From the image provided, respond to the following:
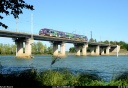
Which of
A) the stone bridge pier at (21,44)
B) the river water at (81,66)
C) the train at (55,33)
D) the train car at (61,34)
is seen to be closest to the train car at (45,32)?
the train at (55,33)

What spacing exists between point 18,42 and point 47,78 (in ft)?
366

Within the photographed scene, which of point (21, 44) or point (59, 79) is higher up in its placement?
point (21, 44)

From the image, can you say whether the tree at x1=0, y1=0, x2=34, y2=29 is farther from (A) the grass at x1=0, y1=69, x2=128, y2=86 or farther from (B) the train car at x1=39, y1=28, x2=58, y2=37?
(B) the train car at x1=39, y1=28, x2=58, y2=37

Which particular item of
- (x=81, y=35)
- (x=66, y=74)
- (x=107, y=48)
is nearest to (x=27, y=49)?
(x=81, y=35)

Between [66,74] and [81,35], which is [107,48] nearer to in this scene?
[81,35]

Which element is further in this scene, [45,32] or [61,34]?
[61,34]

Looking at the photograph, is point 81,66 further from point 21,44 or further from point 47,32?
point 47,32

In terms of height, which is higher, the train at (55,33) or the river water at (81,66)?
the train at (55,33)

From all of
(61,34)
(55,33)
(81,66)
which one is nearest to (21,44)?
(55,33)

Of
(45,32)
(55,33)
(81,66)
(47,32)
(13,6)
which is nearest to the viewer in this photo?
(13,6)

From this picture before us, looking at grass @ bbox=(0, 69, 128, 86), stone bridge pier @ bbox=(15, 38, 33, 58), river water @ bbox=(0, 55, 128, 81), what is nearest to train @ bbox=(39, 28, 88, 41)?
stone bridge pier @ bbox=(15, 38, 33, 58)

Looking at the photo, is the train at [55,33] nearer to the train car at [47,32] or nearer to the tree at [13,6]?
the train car at [47,32]

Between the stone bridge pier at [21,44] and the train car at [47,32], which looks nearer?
the stone bridge pier at [21,44]

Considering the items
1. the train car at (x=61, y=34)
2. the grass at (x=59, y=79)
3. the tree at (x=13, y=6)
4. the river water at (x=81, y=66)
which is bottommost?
the river water at (x=81, y=66)
